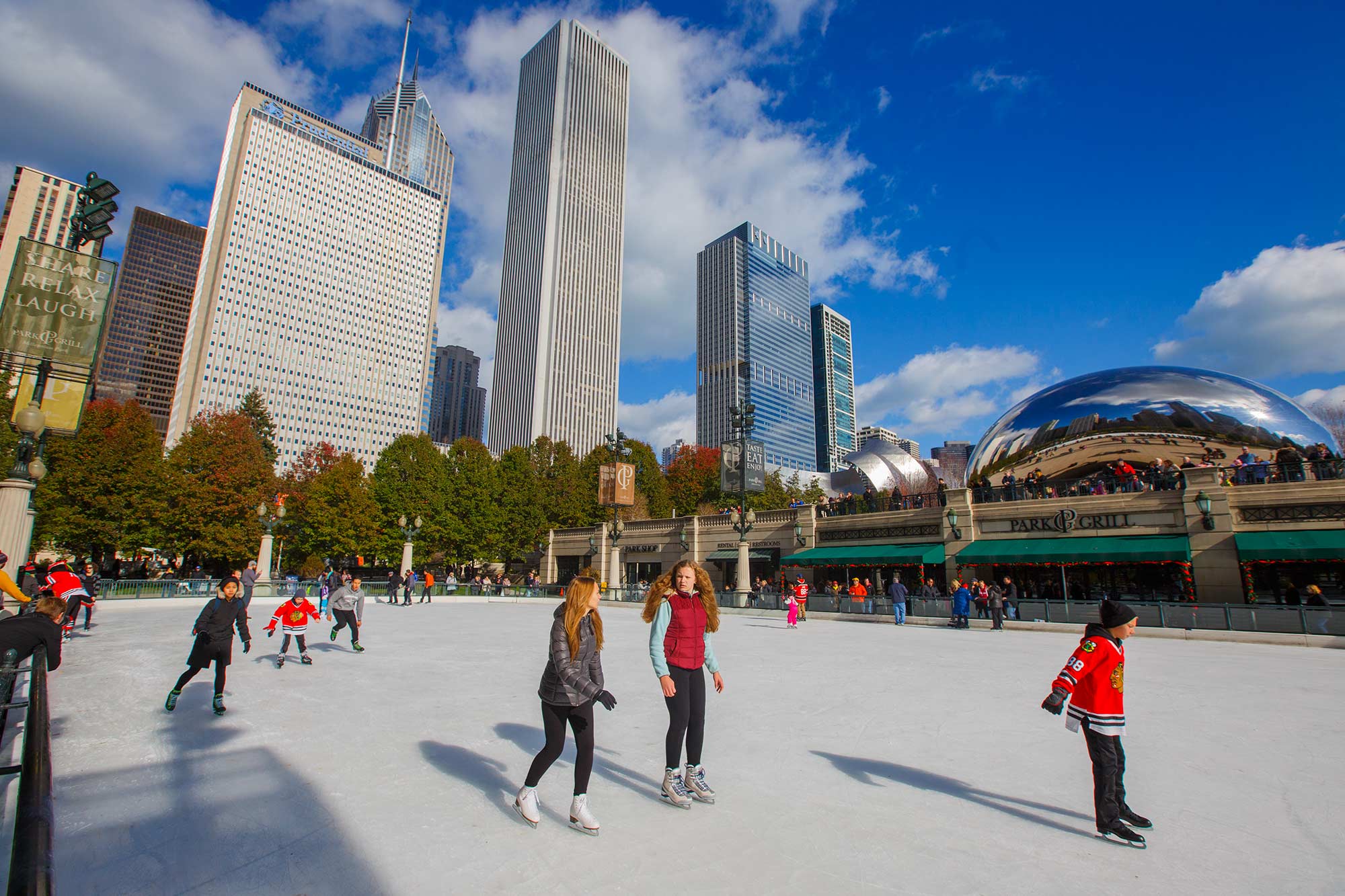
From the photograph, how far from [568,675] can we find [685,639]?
3.16 feet

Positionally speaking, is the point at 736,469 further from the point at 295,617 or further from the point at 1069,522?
the point at 295,617

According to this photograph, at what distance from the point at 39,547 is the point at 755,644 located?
4399cm

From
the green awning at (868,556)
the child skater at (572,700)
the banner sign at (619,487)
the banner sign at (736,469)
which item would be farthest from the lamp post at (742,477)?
the child skater at (572,700)

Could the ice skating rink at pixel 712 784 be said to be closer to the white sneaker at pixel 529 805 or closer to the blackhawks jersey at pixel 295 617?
the white sneaker at pixel 529 805

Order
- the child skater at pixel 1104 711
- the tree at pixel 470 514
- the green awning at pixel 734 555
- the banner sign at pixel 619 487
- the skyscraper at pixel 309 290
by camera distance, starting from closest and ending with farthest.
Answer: the child skater at pixel 1104 711
the green awning at pixel 734 555
the banner sign at pixel 619 487
the tree at pixel 470 514
the skyscraper at pixel 309 290

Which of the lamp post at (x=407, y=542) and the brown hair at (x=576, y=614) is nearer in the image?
the brown hair at (x=576, y=614)

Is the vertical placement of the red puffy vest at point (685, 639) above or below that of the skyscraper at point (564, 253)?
below

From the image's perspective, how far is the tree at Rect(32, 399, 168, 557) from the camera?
3272 cm

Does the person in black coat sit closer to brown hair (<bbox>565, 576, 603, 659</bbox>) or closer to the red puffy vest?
brown hair (<bbox>565, 576, 603, 659</bbox>)

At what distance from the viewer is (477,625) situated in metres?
18.9

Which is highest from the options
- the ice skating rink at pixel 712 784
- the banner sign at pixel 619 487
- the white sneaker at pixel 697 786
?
the banner sign at pixel 619 487

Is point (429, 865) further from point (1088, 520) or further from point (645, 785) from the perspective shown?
point (1088, 520)

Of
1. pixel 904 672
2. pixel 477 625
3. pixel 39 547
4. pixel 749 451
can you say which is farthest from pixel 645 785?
pixel 39 547

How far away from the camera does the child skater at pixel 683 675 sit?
15.0 feet
